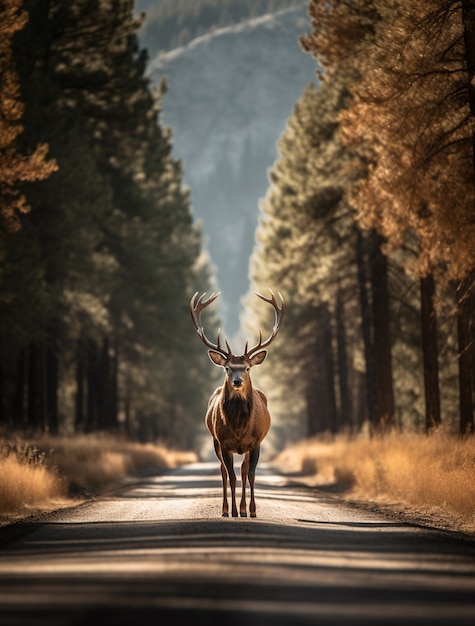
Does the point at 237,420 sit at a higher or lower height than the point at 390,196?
lower

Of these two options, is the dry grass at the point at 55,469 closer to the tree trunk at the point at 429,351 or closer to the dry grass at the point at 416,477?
the dry grass at the point at 416,477

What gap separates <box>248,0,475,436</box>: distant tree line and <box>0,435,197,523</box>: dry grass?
26.1ft

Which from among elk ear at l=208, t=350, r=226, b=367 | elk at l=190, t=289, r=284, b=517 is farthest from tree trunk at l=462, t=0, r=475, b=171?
elk ear at l=208, t=350, r=226, b=367

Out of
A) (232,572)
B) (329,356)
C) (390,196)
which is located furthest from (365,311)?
(232,572)

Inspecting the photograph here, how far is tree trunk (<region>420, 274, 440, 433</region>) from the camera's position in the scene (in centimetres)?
2467

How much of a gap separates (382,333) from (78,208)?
9812 millimetres

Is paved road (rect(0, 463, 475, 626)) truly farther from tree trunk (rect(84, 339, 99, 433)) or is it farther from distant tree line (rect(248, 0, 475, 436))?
tree trunk (rect(84, 339, 99, 433))

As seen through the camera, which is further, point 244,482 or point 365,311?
point 365,311

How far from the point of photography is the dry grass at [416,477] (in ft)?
48.3

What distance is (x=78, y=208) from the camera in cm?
3022

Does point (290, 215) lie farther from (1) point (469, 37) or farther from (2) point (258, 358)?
(2) point (258, 358)

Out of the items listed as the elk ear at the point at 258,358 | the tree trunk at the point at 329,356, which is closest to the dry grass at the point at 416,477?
the elk ear at the point at 258,358

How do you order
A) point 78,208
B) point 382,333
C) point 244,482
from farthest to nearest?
point 78,208
point 382,333
point 244,482

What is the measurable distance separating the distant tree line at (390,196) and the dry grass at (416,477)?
1903mm
